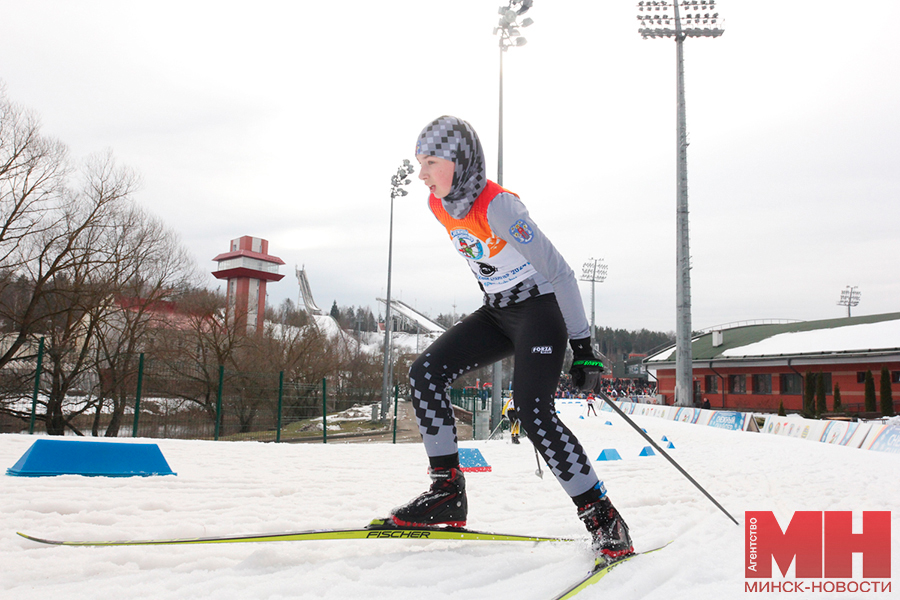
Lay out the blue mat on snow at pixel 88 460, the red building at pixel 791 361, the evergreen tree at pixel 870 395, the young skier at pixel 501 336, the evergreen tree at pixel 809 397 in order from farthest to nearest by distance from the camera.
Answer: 1. the red building at pixel 791 361
2. the evergreen tree at pixel 809 397
3. the evergreen tree at pixel 870 395
4. the blue mat on snow at pixel 88 460
5. the young skier at pixel 501 336

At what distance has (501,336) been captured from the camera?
8.13 feet

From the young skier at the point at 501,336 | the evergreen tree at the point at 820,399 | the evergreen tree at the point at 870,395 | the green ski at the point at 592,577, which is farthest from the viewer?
the evergreen tree at the point at 820,399

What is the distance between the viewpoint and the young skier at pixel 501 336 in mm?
2104

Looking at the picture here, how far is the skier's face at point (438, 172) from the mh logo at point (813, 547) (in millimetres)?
1931

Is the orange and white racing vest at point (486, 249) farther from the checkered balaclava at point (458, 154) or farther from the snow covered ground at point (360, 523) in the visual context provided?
the snow covered ground at point (360, 523)

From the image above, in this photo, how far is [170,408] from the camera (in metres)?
15.7

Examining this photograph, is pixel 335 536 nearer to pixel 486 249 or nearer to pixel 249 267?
pixel 486 249

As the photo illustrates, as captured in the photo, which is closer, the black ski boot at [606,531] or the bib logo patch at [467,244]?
the black ski boot at [606,531]

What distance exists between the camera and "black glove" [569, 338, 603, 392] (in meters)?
2.18

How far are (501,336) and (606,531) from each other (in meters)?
0.92

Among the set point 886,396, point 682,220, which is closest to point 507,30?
point 682,220

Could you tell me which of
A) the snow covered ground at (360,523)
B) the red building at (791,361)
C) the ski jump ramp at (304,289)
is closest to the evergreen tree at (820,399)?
the red building at (791,361)

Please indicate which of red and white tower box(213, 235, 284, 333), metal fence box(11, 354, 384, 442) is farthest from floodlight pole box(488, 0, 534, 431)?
red and white tower box(213, 235, 284, 333)

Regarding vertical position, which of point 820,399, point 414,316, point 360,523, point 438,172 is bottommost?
point 820,399
